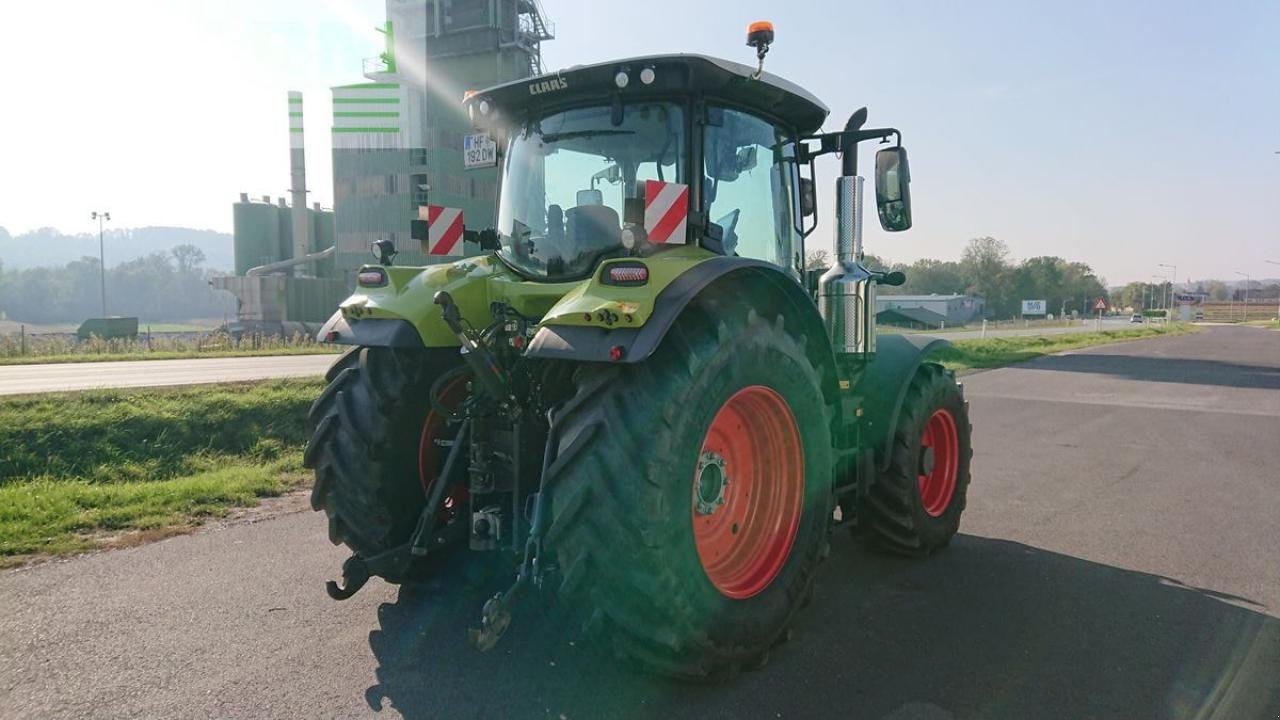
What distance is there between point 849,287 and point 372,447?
2.59 metres

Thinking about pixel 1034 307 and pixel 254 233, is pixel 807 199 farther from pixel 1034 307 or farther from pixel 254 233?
pixel 1034 307

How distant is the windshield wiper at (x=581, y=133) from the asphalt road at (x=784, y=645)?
7.45 feet

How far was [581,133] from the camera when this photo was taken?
3.91 metres

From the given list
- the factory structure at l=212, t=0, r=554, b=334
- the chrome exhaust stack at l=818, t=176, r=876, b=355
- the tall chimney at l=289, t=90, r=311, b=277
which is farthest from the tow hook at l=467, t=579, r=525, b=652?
the tall chimney at l=289, t=90, r=311, b=277

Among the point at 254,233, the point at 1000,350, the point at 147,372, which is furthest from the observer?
the point at 254,233

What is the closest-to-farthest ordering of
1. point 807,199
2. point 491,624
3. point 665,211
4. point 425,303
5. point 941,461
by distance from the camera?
point 491,624, point 665,211, point 425,303, point 807,199, point 941,461

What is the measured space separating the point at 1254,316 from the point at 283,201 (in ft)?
349

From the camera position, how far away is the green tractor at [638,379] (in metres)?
2.87

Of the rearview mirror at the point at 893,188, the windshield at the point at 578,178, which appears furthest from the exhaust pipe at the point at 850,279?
the windshield at the point at 578,178

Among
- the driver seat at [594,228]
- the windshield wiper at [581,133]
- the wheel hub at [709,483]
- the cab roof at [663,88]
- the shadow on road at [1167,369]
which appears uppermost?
the cab roof at [663,88]

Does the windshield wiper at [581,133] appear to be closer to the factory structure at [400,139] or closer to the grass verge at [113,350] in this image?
the grass verge at [113,350]

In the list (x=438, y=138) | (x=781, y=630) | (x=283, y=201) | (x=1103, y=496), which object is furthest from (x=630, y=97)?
(x=283, y=201)

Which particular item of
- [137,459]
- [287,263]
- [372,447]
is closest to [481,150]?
[372,447]

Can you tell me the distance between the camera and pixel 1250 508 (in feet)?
20.2
